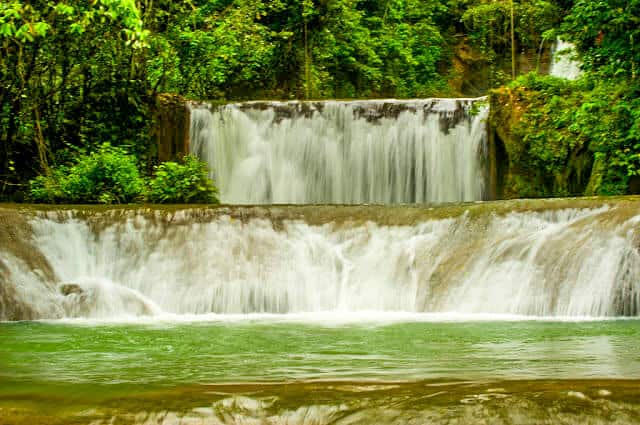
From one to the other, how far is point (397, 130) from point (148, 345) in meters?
10.4

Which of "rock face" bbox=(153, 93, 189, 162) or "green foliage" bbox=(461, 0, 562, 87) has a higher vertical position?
"green foliage" bbox=(461, 0, 562, 87)

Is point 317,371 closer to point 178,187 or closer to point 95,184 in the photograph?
point 178,187

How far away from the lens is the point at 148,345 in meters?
7.22

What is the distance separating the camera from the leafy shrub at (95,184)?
14.1 meters

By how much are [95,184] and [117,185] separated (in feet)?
1.24

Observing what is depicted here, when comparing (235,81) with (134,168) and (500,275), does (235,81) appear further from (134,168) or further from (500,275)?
(500,275)

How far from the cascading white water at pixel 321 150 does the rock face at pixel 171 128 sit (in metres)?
0.18

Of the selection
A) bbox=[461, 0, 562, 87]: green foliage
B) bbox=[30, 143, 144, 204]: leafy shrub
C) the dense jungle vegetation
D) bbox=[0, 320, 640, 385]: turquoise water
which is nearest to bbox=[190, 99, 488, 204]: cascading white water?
the dense jungle vegetation

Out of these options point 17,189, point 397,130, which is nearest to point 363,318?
point 397,130

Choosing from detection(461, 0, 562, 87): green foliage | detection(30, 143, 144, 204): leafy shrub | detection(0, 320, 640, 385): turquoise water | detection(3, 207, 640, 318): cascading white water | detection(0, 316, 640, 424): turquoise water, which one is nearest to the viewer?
detection(0, 316, 640, 424): turquoise water

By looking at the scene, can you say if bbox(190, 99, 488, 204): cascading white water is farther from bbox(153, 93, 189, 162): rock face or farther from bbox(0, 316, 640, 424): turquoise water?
bbox(0, 316, 640, 424): turquoise water

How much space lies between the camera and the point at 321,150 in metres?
17.0

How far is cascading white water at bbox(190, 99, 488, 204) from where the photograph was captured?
1675 cm

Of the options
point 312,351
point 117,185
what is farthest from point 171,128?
point 312,351
